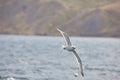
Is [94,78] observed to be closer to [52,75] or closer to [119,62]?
[52,75]

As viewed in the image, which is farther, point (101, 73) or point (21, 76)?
point (101, 73)

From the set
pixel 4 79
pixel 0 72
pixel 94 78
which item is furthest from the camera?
pixel 0 72

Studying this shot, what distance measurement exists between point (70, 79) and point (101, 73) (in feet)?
34.3

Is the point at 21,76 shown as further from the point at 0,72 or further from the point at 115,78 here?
the point at 115,78

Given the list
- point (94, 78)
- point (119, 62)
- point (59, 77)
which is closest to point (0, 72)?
point (59, 77)

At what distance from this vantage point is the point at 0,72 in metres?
62.0

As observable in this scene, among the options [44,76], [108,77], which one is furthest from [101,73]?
[44,76]

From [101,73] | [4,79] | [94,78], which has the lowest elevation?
[4,79]

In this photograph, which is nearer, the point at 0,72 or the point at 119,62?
the point at 0,72

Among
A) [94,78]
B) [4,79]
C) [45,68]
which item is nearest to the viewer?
[4,79]

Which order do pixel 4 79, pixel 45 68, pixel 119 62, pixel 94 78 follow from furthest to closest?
pixel 119 62, pixel 45 68, pixel 94 78, pixel 4 79

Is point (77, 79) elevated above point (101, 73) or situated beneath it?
situated beneath

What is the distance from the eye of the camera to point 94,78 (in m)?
57.3

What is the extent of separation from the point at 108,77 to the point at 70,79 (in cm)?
590
